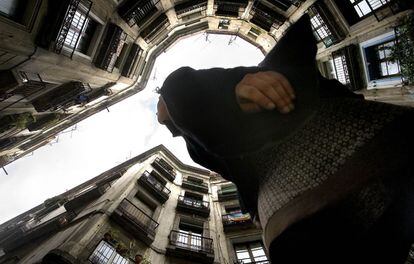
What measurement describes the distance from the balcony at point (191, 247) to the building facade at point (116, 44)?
28.2 ft

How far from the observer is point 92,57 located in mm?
11148

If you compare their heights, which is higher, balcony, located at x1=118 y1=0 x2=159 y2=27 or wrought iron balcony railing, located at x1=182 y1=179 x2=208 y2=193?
balcony, located at x1=118 y1=0 x2=159 y2=27

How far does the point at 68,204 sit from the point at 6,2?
498 inches

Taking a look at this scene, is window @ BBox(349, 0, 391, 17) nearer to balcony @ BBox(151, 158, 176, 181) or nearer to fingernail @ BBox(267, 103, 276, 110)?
fingernail @ BBox(267, 103, 276, 110)

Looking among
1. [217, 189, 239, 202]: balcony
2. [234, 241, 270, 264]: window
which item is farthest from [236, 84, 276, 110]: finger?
[217, 189, 239, 202]: balcony

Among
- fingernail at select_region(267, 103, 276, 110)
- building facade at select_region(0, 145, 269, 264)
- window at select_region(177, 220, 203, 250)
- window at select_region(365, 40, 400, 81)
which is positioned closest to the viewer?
fingernail at select_region(267, 103, 276, 110)

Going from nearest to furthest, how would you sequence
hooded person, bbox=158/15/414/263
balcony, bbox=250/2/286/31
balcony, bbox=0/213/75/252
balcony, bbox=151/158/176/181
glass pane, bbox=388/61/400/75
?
hooded person, bbox=158/15/414/263
glass pane, bbox=388/61/400/75
balcony, bbox=0/213/75/252
balcony, bbox=250/2/286/31
balcony, bbox=151/158/176/181

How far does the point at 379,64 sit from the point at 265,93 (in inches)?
531

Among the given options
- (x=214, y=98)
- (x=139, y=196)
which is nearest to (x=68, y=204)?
(x=139, y=196)

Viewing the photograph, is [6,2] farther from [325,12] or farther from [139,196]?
[325,12]

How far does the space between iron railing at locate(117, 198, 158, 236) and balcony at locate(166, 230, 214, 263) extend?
1166 mm

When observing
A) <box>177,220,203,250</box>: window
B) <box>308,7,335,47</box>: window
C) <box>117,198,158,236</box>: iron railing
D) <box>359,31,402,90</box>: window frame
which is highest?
<box>308,7,335,47</box>: window

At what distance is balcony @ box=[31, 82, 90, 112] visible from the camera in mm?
10266

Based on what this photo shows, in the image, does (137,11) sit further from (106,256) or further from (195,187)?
(195,187)
